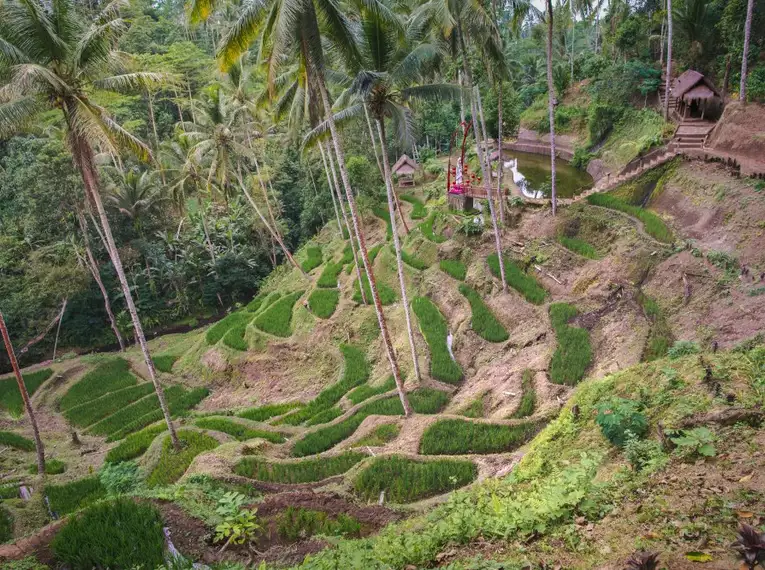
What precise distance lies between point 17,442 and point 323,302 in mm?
12200

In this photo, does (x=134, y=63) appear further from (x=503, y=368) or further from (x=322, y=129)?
(x=503, y=368)

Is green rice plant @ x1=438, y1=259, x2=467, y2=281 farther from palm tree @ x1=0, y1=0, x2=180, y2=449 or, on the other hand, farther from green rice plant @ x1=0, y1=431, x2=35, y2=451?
green rice plant @ x1=0, y1=431, x2=35, y2=451

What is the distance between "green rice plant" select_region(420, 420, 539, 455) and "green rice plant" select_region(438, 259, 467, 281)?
823 centimetres

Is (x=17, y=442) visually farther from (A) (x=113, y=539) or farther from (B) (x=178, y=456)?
(A) (x=113, y=539)

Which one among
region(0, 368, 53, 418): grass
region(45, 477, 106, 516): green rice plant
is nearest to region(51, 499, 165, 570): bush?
region(45, 477, 106, 516): green rice plant

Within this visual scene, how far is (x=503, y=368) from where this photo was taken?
1348 centimetres

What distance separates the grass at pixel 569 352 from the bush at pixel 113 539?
31.0 feet

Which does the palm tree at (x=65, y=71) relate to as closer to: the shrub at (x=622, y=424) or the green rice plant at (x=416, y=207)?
the shrub at (x=622, y=424)

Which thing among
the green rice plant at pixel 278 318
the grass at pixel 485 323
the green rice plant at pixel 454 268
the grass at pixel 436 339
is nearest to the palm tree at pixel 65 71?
the green rice plant at pixel 278 318

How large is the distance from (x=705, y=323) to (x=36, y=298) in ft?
99.6

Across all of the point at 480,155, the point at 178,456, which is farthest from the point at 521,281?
the point at 178,456

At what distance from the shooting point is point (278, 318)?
21.1 m

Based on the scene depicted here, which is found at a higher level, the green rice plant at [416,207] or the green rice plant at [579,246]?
the green rice plant at [416,207]

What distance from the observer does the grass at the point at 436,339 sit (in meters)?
14.2
